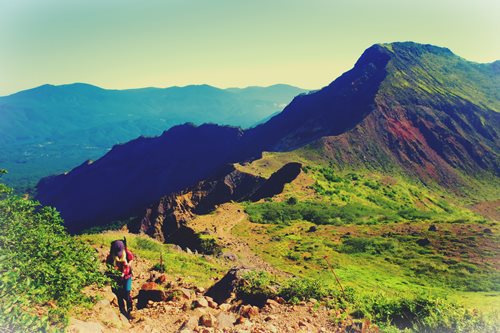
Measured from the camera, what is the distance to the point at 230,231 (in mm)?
40594

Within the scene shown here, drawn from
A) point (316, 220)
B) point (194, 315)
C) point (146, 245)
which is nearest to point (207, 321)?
point (194, 315)

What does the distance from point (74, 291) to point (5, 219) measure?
2558mm

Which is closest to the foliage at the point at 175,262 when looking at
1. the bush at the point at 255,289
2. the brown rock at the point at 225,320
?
the bush at the point at 255,289

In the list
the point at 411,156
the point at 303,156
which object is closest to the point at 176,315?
the point at 303,156

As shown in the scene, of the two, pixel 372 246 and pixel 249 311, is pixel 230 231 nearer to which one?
pixel 372 246

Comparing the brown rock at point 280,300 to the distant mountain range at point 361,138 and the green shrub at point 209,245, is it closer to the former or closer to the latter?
the green shrub at point 209,245

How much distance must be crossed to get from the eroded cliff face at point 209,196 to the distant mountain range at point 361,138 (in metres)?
21.2

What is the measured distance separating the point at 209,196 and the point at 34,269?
63.0 metres

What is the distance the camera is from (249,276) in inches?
601

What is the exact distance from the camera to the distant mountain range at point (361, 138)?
303ft

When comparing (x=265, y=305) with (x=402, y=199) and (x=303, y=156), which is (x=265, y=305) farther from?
(x=303, y=156)

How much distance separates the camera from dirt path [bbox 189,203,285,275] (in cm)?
3044

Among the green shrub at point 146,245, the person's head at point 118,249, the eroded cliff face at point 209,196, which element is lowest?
the eroded cliff face at point 209,196

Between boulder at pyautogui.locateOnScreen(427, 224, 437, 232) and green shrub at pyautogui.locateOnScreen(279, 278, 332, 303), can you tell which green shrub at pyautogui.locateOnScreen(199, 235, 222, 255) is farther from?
boulder at pyautogui.locateOnScreen(427, 224, 437, 232)
